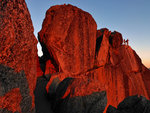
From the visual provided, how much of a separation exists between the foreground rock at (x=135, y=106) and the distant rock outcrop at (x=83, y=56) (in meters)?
1.04

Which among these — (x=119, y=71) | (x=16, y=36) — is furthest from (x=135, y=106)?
(x=119, y=71)

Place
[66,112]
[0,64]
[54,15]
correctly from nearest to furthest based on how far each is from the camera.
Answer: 1. [0,64]
2. [66,112]
3. [54,15]

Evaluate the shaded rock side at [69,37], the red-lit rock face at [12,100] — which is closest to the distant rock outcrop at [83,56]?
the shaded rock side at [69,37]

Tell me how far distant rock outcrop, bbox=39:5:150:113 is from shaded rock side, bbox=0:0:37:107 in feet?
6.07

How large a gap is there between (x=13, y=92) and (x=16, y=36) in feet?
2.92

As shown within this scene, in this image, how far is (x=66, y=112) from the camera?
3.09 m

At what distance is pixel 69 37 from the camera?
793 cm

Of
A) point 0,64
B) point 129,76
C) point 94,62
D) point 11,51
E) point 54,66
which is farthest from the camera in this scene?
point 129,76

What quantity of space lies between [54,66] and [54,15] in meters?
3.67

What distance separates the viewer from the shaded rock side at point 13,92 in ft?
5.02

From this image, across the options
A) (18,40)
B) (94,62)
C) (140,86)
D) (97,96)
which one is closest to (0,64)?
(18,40)

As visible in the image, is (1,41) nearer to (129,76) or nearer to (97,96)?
(97,96)

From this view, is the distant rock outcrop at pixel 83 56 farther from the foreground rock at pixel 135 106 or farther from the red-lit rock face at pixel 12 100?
the red-lit rock face at pixel 12 100

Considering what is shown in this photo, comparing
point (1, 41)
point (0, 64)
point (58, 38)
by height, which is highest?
point (58, 38)
